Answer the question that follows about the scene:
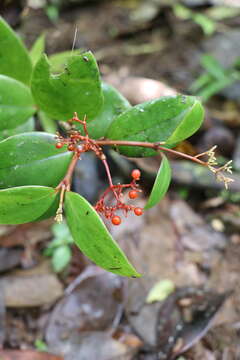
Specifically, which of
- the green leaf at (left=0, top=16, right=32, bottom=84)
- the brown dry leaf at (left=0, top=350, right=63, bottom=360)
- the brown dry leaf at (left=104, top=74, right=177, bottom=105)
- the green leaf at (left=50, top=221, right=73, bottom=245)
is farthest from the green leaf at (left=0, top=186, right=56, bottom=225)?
the brown dry leaf at (left=104, top=74, right=177, bottom=105)

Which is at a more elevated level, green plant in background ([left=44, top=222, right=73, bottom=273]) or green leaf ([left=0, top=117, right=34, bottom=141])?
green leaf ([left=0, top=117, right=34, bottom=141])

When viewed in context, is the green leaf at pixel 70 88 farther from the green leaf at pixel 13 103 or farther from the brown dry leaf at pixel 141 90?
the brown dry leaf at pixel 141 90

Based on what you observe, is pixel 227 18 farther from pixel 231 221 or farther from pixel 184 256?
pixel 184 256

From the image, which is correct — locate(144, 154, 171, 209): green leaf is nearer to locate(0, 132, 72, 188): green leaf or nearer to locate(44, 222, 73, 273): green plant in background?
locate(0, 132, 72, 188): green leaf

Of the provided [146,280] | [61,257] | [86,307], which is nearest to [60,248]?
[61,257]

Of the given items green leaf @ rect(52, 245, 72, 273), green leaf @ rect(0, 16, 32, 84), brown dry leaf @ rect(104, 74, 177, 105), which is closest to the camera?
green leaf @ rect(0, 16, 32, 84)

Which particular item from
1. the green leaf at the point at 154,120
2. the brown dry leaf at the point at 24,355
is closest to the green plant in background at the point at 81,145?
the green leaf at the point at 154,120

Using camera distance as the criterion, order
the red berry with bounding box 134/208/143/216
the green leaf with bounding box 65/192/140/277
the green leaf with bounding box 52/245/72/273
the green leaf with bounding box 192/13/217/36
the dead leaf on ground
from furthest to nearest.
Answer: the green leaf with bounding box 192/13/217/36, the green leaf with bounding box 52/245/72/273, the dead leaf on ground, the red berry with bounding box 134/208/143/216, the green leaf with bounding box 65/192/140/277
